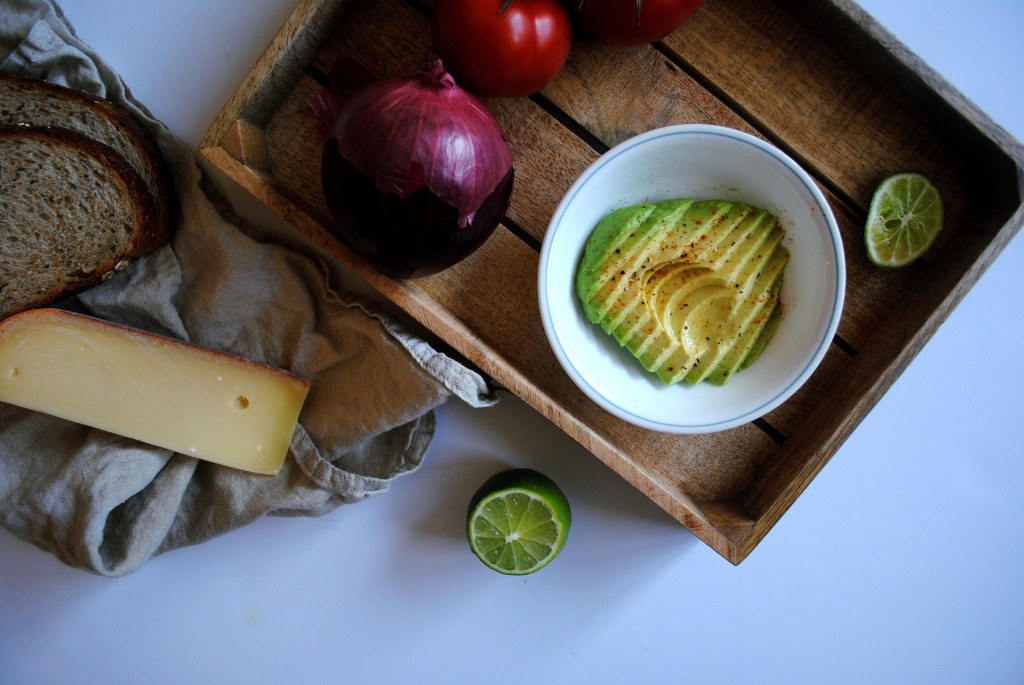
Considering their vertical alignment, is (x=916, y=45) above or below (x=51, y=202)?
above

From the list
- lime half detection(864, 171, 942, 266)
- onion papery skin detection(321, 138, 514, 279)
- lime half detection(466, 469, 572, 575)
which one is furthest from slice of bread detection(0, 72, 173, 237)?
lime half detection(864, 171, 942, 266)

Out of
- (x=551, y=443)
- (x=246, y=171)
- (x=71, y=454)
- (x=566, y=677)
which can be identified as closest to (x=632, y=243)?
(x=551, y=443)

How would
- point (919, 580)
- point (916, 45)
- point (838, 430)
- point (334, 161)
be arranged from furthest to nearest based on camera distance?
point (919, 580), point (916, 45), point (838, 430), point (334, 161)

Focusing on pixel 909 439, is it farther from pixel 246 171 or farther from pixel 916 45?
pixel 246 171

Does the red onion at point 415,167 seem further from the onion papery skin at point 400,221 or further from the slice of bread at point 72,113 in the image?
the slice of bread at point 72,113

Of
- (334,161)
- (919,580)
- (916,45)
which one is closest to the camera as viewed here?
(334,161)

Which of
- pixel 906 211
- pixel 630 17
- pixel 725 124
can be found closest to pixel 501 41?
pixel 630 17
